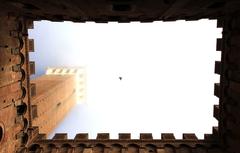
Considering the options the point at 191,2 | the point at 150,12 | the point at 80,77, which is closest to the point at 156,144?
the point at 150,12

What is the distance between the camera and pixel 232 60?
16.5 m

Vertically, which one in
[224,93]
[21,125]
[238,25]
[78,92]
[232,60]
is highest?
[238,25]

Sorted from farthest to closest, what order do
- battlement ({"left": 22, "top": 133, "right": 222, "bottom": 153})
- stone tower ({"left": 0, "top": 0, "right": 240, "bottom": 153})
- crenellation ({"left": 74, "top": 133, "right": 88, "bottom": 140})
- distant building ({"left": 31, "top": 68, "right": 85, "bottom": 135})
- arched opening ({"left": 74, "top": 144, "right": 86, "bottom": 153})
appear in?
distant building ({"left": 31, "top": 68, "right": 85, "bottom": 135}) → crenellation ({"left": 74, "top": 133, "right": 88, "bottom": 140}) → arched opening ({"left": 74, "top": 144, "right": 86, "bottom": 153}) → battlement ({"left": 22, "top": 133, "right": 222, "bottom": 153}) → stone tower ({"left": 0, "top": 0, "right": 240, "bottom": 153})

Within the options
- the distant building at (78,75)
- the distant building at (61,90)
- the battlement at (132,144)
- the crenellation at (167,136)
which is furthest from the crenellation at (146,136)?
the distant building at (78,75)

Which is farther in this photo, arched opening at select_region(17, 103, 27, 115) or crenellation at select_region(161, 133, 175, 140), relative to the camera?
crenellation at select_region(161, 133, 175, 140)

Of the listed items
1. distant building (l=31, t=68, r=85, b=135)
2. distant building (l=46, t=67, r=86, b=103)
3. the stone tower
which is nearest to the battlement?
the stone tower

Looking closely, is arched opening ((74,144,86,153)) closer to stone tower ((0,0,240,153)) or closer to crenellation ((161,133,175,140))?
stone tower ((0,0,240,153))

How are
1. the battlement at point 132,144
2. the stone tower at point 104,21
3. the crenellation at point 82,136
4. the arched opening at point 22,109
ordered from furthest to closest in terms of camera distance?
the crenellation at point 82,136 → the battlement at point 132,144 → the arched opening at point 22,109 → the stone tower at point 104,21

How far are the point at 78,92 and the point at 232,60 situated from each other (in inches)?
2669

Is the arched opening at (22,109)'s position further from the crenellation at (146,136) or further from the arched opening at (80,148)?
the crenellation at (146,136)

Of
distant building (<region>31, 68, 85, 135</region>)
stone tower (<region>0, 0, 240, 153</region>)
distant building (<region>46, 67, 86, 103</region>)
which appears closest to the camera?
stone tower (<region>0, 0, 240, 153</region>)

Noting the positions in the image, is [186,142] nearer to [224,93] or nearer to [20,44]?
[224,93]

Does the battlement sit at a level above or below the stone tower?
below

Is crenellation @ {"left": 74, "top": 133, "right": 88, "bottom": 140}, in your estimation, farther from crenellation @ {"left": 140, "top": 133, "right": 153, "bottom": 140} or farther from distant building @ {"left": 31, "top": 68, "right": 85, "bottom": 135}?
distant building @ {"left": 31, "top": 68, "right": 85, "bottom": 135}
